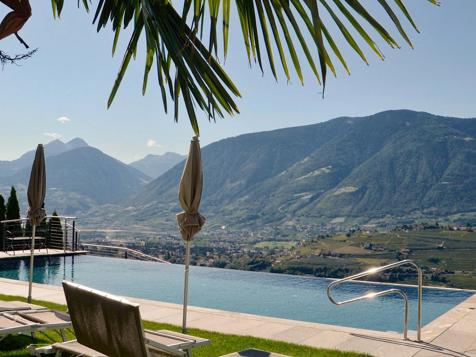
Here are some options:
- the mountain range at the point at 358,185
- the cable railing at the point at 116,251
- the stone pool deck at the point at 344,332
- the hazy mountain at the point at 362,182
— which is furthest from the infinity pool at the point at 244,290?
the hazy mountain at the point at 362,182

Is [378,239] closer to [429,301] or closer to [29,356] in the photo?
[429,301]

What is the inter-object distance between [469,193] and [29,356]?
12654 centimetres

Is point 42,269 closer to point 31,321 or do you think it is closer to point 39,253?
point 39,253

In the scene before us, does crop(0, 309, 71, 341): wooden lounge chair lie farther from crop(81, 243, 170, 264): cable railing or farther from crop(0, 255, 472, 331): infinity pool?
crop(81, 243, 170, 264): cable railing

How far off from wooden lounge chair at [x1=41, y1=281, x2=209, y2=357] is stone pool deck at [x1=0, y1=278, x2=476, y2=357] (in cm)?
236

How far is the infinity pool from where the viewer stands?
9879 millimetres

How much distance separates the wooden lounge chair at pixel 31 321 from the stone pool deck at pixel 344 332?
6.97 ft

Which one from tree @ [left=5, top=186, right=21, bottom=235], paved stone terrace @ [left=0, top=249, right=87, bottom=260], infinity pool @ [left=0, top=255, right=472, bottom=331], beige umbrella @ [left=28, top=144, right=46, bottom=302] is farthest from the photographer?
tree @ [left=5, top=186, right=21, bottom=235]

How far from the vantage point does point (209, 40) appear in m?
3.14

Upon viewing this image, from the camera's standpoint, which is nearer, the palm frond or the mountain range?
the palm frond

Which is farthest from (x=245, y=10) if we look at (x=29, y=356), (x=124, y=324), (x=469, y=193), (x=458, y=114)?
(x=458, y=114)

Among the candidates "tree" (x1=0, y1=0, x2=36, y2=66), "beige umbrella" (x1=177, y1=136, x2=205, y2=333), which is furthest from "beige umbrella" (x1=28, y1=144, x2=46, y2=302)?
"tree" (x1=0, y1=0, x2=36, y2=66)

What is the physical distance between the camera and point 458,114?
170 m

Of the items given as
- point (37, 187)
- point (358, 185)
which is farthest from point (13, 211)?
point (358, 185)
